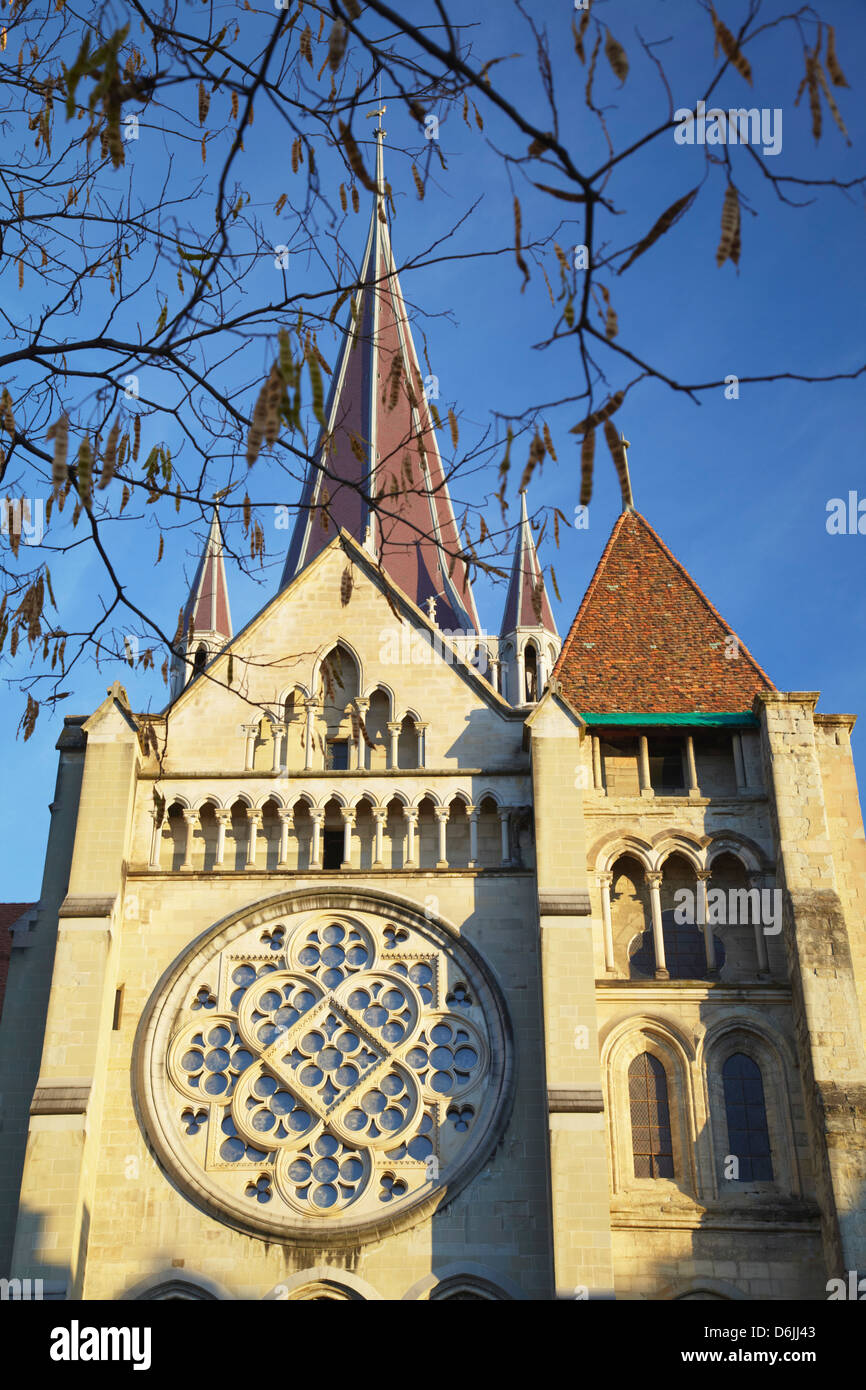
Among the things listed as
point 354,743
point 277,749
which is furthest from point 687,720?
point 277,749

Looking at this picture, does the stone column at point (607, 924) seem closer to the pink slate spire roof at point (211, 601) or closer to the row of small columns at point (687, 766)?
the row of small columns at point (687, 766)

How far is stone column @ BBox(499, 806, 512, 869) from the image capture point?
20.3 metres

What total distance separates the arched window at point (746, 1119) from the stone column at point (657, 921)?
1.39m

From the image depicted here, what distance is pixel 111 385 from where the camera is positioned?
340 inches

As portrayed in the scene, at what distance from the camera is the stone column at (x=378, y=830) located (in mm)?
20344

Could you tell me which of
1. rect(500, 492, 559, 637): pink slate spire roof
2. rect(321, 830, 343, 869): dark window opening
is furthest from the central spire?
rect(321, 830, 343, 869): dark window opening

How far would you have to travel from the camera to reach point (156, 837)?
2058 centimetres

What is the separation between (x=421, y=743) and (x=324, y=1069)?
4675 mm

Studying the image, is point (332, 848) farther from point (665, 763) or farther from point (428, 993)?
point (665, 763)

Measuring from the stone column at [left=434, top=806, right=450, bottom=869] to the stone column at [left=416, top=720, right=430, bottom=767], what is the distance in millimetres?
819

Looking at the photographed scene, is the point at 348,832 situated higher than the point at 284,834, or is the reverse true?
the point at 348,832

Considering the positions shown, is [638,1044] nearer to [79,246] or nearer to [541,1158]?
[541,1158]

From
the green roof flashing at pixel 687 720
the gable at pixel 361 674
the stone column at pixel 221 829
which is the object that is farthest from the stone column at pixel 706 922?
the stone column at pixel 221 829
